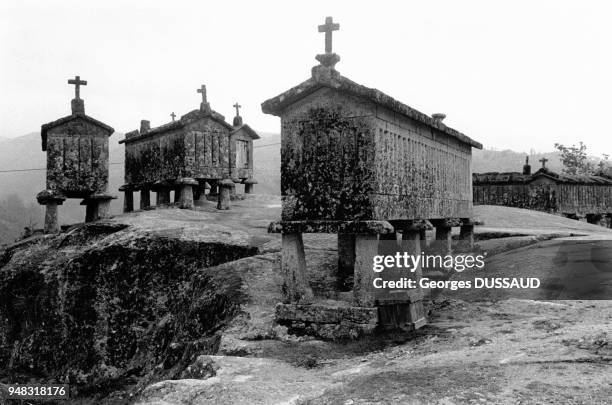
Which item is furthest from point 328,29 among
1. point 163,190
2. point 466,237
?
point 163,190

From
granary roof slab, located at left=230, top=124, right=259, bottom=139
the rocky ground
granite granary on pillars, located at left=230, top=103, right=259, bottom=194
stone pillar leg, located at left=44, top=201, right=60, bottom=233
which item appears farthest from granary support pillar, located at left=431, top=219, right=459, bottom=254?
granite granary on pillars, located at left=230, top=103, right=259, bottom=194

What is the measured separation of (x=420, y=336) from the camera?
25.1 feet

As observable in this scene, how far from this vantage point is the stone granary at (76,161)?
16.8 metres

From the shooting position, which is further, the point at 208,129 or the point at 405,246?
the point at 208,129

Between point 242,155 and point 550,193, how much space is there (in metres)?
13.3

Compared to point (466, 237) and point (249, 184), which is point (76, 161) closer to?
point (249, 184)

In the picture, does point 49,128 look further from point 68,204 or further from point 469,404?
point 68,204

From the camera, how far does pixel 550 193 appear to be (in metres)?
25.5

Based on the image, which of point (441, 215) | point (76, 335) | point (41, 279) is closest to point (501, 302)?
point (441, 215)

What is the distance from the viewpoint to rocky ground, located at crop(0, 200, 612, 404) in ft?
18.1

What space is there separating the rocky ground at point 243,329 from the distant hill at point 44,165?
46.9 meters

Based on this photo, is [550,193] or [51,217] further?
[550,193]

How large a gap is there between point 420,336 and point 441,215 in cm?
362

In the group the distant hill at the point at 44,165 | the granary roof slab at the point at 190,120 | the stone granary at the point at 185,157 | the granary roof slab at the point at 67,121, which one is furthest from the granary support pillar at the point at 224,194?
the distant hill at the point at 44,165
